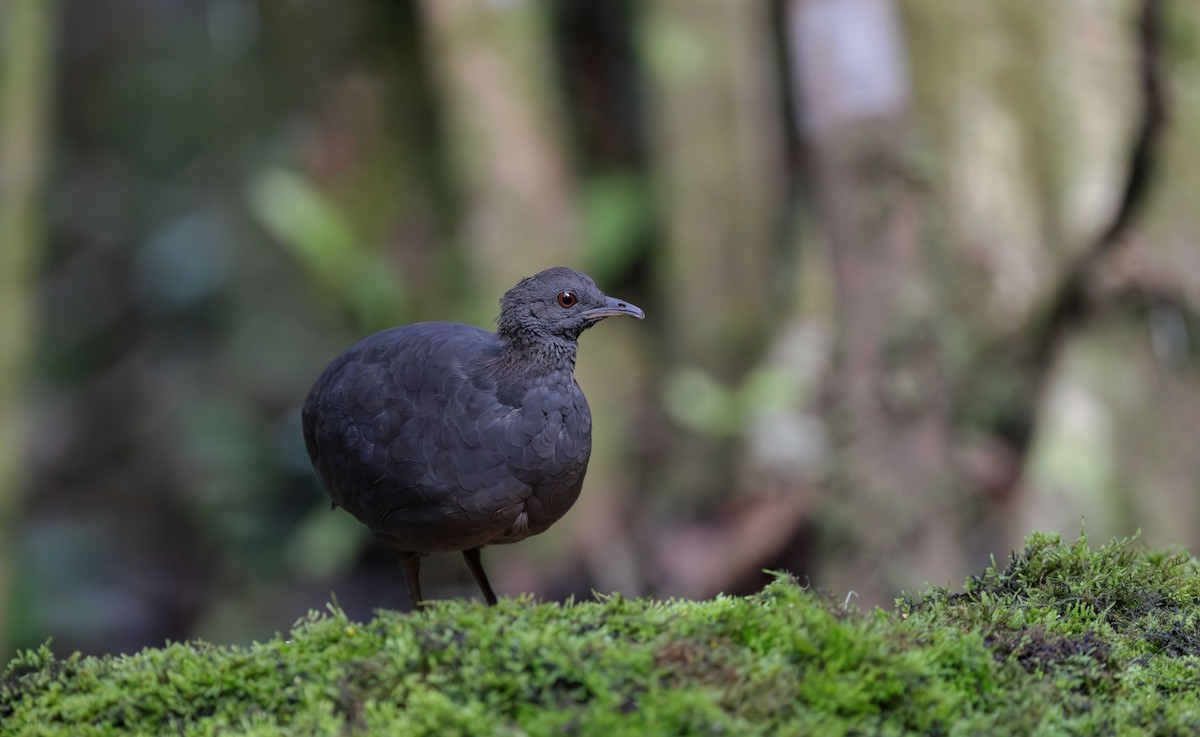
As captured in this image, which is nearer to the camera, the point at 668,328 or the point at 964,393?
the point at 964,393

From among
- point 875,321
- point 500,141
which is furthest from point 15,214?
point 875,321

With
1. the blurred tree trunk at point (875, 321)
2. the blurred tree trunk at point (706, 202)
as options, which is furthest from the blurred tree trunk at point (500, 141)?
the blurred tree trunk at point (875, 321)

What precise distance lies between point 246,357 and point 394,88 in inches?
111

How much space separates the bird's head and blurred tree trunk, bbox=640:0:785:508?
3.79m

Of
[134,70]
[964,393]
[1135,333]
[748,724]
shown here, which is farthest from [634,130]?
[748,724]

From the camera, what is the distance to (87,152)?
430 inches

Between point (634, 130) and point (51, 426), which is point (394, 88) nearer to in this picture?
point (634, 130)

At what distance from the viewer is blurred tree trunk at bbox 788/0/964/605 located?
20.4ft

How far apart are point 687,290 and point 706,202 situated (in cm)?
71

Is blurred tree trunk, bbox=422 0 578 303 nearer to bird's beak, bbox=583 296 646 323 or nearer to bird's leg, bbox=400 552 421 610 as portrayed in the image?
bird's leg, bbox=400 552 421 610

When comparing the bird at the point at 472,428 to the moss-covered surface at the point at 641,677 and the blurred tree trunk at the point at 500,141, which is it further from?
the blurred tree trunk at the point at 500,141

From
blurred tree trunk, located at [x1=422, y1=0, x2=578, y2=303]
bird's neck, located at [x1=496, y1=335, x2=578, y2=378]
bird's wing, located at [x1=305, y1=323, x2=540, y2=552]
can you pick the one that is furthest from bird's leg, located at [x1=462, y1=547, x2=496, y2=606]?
blurred tree trunk, located at [x1=422, y1=0, x2=578, y2=303]

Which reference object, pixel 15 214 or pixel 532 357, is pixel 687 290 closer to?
pixel 532 357

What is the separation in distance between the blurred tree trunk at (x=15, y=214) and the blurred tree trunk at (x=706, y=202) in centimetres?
440
